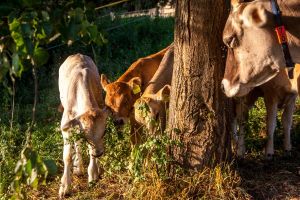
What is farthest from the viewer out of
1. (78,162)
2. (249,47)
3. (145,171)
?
(78,162)

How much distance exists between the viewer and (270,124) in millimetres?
6969

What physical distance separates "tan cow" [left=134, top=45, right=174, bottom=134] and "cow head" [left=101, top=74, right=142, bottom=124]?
0.62 feet

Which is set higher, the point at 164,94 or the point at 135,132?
the point at 164,94

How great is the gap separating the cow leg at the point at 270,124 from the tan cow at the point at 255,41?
5.41 ft

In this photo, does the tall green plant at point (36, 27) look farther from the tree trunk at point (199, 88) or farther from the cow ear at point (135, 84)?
the cow ear at point (135, 84)

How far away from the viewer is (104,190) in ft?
20.4

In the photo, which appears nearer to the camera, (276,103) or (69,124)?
(69,124)

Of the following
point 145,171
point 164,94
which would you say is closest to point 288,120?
point 164,94

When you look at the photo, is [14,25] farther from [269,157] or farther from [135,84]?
[269,157]

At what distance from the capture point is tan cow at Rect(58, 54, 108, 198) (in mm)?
6434

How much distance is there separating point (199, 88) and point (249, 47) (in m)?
0.75

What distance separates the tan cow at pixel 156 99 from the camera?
6282mm

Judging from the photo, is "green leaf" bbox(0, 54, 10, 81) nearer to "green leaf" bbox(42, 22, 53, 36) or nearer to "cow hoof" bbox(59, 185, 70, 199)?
"green leaf" bbox(42, 22, 53, 36)

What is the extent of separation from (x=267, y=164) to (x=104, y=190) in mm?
1913
